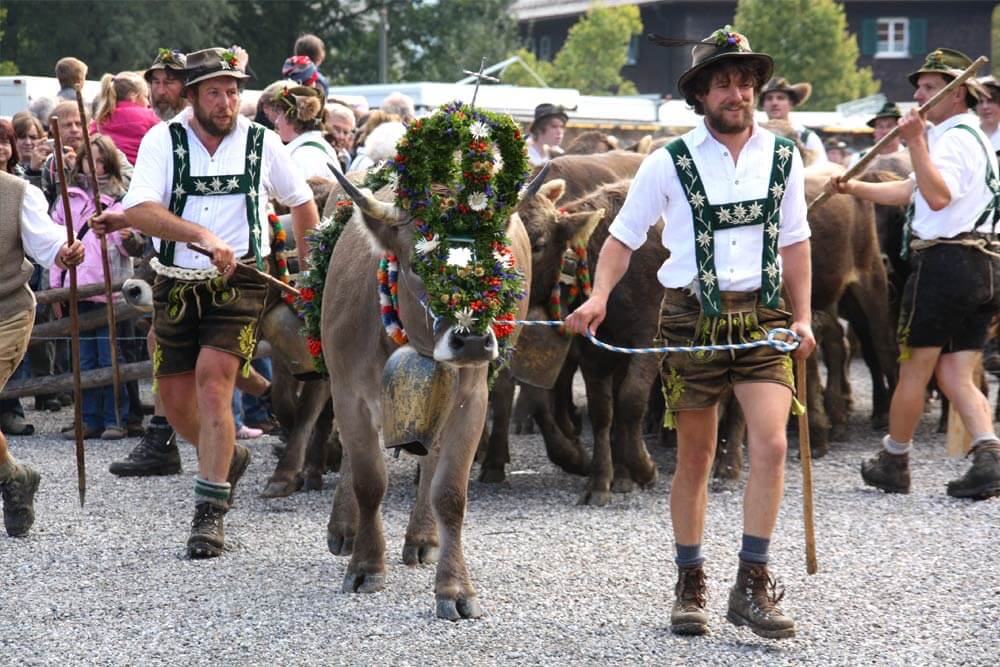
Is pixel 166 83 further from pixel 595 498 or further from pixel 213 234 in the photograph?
pixel 595 498

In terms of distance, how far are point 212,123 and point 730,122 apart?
8.51ft

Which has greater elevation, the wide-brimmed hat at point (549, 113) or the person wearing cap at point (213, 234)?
the wide-brimmed hat at point (549, 113)

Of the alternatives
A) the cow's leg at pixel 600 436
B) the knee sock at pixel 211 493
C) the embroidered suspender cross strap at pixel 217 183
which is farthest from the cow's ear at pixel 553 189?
the knee sock at pixel 211 493

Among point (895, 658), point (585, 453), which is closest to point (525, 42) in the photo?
point (585, 453)

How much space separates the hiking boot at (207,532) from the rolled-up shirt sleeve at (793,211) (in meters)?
2.99

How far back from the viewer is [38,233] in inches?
299

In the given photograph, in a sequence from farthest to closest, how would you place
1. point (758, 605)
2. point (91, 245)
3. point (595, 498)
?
point (91, 245) < point (595, 498) < point (758, 605)

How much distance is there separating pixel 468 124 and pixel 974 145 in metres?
3.72

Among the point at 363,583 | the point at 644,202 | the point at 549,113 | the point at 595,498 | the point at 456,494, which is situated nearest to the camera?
the point at 644,202

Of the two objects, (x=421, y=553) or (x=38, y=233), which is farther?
(x=38, y=233)

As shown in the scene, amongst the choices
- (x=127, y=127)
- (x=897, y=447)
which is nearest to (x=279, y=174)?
(x=897, y=447)

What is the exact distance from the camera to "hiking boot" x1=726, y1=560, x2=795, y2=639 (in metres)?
5.55

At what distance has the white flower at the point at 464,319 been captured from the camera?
5605 mm

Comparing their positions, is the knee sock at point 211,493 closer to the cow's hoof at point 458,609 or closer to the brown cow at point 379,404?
the brown cow at point 379,404
